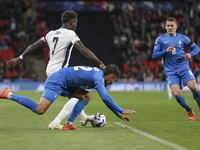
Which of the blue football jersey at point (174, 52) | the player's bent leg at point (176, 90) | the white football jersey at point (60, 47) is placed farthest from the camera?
the blue football jersey at point (174, 52)

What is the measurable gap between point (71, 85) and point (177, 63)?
109 inches

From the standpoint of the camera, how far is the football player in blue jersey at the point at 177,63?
7984mm

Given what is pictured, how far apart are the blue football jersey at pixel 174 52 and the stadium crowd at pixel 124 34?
43.4 feet

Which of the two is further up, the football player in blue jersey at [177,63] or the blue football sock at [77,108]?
the football player in blue jersey at [177,63]

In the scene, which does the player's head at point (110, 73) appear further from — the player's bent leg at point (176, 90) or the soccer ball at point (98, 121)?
the player's bent leg at point (176, 90)

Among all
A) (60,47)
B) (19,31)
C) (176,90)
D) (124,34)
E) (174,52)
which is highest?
(19,31)

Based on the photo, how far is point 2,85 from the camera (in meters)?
20.5

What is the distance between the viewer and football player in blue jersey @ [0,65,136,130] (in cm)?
608

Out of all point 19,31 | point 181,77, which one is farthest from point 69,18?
point 19,31

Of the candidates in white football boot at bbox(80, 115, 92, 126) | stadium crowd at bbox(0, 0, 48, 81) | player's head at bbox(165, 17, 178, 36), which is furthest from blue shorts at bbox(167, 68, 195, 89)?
stadium crowd at bbox(0, 0, 48, 81)

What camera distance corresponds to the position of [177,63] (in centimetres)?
814

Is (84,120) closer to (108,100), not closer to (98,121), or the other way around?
(98,121)

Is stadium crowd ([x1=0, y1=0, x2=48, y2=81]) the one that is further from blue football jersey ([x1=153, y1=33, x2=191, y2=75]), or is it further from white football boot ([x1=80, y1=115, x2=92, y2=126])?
white football boot ([x1=80, y1=115, x2=92, y2=126])

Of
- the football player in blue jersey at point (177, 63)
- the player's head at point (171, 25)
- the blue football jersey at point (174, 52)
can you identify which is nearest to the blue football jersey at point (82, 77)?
the football player in blue jersey at point (177, 63)
